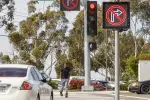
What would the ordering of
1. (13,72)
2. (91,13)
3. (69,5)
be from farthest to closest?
1. (69,5)
2. (91,13)
3. (13,72)

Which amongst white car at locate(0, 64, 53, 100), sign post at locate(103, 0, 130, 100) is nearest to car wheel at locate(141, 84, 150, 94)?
white car at locate(0, 64, 53, 100)

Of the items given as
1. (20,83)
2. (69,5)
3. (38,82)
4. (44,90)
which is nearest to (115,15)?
(20,83)

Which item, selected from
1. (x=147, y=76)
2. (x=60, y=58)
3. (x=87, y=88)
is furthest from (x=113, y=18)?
(x=60, y=58)

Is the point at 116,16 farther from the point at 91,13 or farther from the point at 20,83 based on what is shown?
the point at 91,13

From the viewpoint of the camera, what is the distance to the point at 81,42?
199 ft

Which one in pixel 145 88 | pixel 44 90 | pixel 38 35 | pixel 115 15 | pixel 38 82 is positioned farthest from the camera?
pixel 38 35

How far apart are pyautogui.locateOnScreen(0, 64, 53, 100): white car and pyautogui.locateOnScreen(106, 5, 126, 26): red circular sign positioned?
97.3 inches

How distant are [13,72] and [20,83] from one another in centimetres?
89

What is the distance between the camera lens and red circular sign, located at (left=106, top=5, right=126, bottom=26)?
1083 cm

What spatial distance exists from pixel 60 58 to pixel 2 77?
4686 centimetres

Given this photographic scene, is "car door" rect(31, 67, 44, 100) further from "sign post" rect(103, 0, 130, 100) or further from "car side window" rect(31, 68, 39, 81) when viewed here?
"sign post" rect(103, 0, 130, 100)

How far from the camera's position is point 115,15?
1082cm

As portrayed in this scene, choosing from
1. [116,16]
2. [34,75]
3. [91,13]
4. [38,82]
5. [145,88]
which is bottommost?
[145,88]

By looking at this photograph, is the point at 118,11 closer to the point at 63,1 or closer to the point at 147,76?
the point at 63,1
